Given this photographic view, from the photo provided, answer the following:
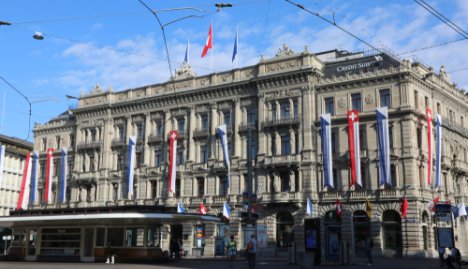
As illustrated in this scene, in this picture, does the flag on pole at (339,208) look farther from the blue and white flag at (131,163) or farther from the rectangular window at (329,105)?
the blue and white flag at (131,163)

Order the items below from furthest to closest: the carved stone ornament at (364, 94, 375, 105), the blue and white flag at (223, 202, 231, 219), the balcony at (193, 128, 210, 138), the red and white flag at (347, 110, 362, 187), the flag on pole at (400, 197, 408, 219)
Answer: the balcony at (193, 128, 210, 138)
the blue and white flag at (223, 202, 231, 219)
the carved stone ornament at (364, 94, 375, 105)
the red and white flag at (347, 110, 362, 187)
the flag on pole at (400, 197, 408, 219)

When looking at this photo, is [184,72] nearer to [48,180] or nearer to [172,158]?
[172,158]

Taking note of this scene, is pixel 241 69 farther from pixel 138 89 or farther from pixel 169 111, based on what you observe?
pixel 138 89

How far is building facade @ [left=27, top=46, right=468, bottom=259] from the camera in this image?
169ft

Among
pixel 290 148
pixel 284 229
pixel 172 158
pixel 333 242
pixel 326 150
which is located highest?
pixel 290 148

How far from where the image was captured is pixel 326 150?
52.1 metres

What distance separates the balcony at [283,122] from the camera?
185 ft

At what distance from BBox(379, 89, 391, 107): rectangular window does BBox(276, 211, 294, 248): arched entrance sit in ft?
47.2

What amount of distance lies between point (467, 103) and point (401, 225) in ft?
76.2

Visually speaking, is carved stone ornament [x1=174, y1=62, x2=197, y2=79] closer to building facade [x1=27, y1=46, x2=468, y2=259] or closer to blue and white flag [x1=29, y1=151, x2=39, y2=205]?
building facade [x1=27, y1=46, x2=468, y2=259]

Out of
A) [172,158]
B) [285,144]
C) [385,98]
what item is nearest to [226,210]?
[285,144]

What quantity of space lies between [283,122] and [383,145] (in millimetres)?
11582

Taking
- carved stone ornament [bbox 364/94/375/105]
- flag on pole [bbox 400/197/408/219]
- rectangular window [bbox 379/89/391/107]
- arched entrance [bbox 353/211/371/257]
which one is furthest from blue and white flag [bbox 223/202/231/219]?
rectangular window [bbox 379/89/391/107]

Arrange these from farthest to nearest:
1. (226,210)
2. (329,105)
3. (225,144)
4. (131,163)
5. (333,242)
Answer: (131,163) → (225,144) → (226,210) → (329,105) → (333,242)
